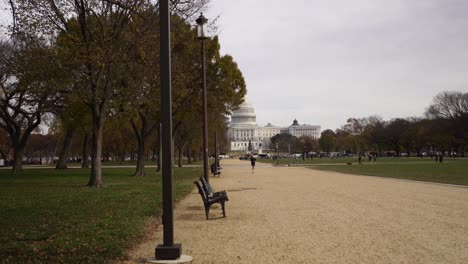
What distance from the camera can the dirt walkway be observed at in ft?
28.1

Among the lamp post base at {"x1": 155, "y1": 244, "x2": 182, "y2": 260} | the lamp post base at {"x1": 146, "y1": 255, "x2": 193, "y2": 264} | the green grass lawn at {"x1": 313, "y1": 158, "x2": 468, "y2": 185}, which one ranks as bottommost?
the lamp post base at {"x1": 146, "y1": 255, "x2": 193, "y2": 264}

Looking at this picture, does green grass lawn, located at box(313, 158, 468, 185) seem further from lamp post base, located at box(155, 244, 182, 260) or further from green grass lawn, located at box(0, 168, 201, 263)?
lamp post base, located at box(155, 244, 182, 260)

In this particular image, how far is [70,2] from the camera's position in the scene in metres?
23.7

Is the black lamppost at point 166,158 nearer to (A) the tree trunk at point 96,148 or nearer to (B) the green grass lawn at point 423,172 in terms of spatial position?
(A) the tree trunk at point 96,148

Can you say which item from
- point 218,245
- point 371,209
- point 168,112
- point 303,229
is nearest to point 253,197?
point 371,209

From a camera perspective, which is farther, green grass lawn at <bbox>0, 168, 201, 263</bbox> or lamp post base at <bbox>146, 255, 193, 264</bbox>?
green grass lawn at <bbox>0, 168, 201, 263</bbox>

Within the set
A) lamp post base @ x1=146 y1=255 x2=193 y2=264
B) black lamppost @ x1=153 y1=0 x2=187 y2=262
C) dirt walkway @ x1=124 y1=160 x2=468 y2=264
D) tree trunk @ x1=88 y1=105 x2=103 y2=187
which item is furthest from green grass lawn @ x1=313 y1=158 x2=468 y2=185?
black lamppost @ x1=153 y1=0 x2=187 y2=262

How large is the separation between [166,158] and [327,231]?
4388 millimetres

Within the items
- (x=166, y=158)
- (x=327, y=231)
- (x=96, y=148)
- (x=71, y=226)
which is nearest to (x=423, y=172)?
(x=96, y=148)

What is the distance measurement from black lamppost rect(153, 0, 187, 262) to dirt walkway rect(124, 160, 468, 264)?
1.55ft

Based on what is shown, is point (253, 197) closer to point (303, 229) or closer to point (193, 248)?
point (303, 229)

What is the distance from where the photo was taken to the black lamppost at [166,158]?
8.43 meters

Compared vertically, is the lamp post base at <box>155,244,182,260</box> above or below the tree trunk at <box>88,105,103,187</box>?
below

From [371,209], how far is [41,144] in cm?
10820
